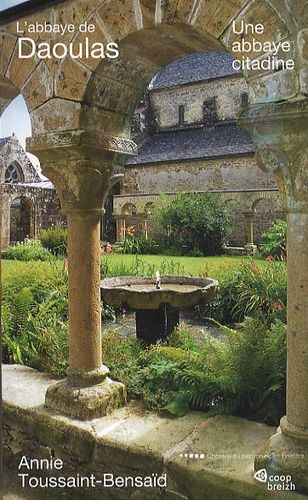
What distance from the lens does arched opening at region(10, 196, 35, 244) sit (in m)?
19.4

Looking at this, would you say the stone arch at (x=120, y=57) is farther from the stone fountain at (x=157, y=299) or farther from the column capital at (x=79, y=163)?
the stone fountain at (x=157, y=299)

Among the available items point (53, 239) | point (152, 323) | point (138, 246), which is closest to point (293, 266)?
point (152, 323)

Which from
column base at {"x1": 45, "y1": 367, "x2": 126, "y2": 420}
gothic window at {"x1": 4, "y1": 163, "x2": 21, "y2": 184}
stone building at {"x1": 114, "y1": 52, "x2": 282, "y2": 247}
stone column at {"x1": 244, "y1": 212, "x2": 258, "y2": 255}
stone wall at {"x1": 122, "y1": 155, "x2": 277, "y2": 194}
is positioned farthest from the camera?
gothic window at {"x1": 4, "y1": 163, "x2": 21, "y2": 184}

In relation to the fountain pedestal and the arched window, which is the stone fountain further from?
the arched window

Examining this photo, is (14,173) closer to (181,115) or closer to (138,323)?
(181,115)

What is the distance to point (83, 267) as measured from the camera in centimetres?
328

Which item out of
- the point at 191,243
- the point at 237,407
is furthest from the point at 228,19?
the point at 191,243

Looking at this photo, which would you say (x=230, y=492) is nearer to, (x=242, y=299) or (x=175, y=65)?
(x=242, y=299)

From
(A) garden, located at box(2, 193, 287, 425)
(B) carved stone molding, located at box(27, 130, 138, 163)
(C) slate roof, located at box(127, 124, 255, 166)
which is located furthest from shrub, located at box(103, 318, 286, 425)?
(C) slate roof, located at box(127, 124, 255, 166)

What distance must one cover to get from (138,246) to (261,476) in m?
12.2

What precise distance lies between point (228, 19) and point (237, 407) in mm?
2362

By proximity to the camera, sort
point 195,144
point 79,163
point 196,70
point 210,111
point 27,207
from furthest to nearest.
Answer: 1. point 196,70
2. point 210,111
3. point 195,144
4. point 27,207
5. point 79,163

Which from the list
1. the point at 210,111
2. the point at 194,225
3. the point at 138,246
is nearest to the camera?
the point at 138,246

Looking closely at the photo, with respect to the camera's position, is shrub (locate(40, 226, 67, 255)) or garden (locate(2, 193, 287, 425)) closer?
garden (locate(2, 193, 287, 425))
